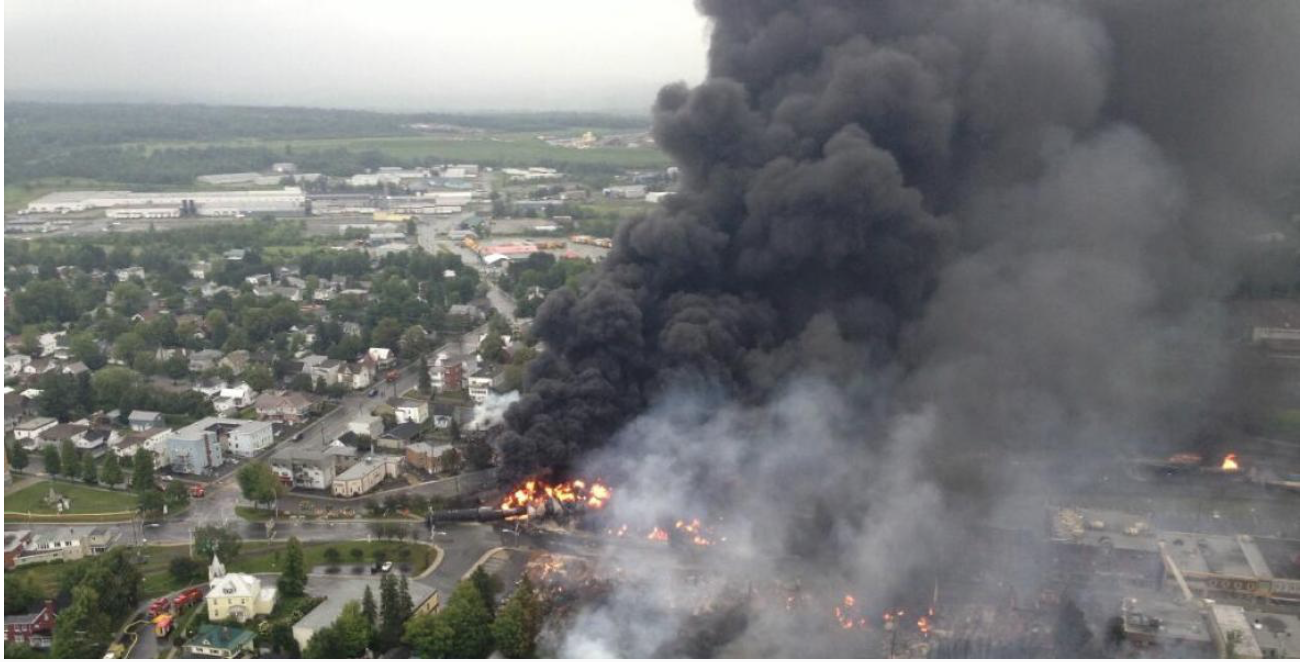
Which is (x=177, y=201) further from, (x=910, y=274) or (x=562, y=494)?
(x=910, y=274)

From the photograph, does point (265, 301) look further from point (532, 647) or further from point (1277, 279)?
point (1277, 279)

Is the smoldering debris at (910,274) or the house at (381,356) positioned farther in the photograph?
the house at (381,356)

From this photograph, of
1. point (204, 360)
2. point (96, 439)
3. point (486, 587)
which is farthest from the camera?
point (204, 360)

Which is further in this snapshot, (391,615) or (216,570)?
(216,570)

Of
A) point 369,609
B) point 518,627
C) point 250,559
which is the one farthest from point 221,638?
point 518,627

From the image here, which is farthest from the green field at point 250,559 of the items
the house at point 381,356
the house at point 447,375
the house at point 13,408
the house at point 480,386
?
the house at point 381,356

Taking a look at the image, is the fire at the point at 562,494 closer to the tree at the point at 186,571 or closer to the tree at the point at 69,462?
the tree at the point at 186,571
